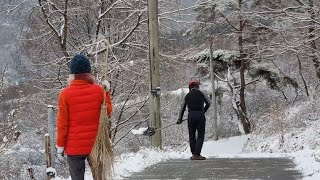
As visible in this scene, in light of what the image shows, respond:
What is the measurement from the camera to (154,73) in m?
16.0

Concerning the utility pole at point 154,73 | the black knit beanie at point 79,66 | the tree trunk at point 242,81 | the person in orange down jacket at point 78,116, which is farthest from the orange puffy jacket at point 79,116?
the tree trunk at point 242,81

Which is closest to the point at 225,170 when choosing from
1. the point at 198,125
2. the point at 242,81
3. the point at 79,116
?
the point at 198,125

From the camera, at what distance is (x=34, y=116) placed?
24125 mm

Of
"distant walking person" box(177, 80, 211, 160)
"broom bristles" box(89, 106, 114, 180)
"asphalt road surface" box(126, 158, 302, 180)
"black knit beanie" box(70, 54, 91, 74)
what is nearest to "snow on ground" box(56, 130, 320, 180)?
"asphalt road surface" box(126, 158, 302, 180)

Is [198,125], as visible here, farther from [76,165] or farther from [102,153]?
[76,165]

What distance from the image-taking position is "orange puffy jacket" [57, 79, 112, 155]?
20.1 ft

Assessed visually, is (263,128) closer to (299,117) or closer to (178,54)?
(299,117)

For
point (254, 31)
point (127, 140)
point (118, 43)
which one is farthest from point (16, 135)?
point (127, 140)

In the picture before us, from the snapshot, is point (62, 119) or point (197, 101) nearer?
point (62, 119)

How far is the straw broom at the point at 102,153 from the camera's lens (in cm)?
635

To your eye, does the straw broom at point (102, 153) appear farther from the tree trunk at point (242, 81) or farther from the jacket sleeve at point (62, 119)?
the tree trunk at point (242, 81)

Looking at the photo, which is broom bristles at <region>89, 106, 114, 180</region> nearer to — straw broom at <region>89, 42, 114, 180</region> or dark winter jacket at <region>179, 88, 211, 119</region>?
straw broom at <region>89, 42, 114, 180</region>

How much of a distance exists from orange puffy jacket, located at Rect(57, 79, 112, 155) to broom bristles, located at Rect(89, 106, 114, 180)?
0.06 m

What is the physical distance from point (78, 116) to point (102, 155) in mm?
672
